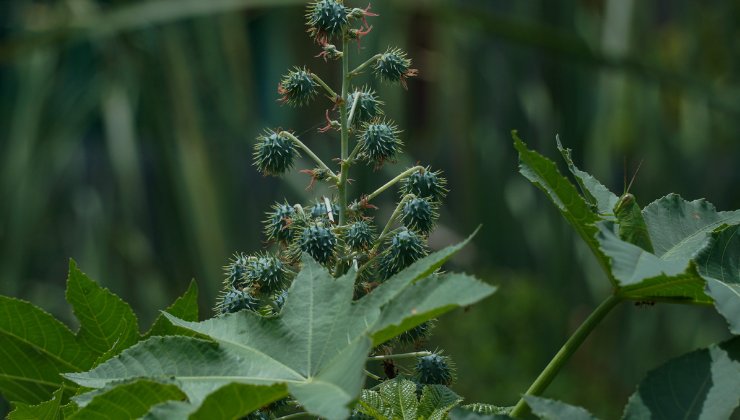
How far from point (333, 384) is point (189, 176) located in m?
5.01

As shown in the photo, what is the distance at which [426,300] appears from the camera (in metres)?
0.87

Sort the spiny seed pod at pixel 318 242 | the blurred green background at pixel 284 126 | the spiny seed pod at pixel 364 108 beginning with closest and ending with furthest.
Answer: the spiny seed pod at pixel 318 242 < the spiny seed pod at pixel 364 108 < the blurred green background at pixel 284 126

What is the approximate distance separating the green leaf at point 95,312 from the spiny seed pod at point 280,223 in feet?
0.65

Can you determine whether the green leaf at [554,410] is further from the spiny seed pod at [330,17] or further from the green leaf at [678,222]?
the spiny seed pod at [330,17]

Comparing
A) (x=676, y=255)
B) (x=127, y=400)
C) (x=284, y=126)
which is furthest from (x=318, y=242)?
(x=284, y=126)

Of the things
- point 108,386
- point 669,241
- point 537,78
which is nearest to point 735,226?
point 669,241

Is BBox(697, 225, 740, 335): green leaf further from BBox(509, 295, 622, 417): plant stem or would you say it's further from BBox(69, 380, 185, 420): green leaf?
BBox(69, 380, 185, 420): green leaf

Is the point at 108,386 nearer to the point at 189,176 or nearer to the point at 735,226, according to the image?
the point at 735,226

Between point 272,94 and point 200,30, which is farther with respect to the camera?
point 272,94

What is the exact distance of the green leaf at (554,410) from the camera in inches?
34.8

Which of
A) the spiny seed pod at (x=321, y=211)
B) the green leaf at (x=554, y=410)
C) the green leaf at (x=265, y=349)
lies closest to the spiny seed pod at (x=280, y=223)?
the spiny seed pod at (x=321, y=211)

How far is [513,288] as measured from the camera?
4848 mm

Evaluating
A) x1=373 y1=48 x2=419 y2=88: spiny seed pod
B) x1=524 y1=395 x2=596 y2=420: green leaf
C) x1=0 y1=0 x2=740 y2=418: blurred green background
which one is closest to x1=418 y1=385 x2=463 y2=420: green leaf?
x1=524 y1=395 x2=596 y2=420: green leaf

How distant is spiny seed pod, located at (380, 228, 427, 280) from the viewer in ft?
3.52
